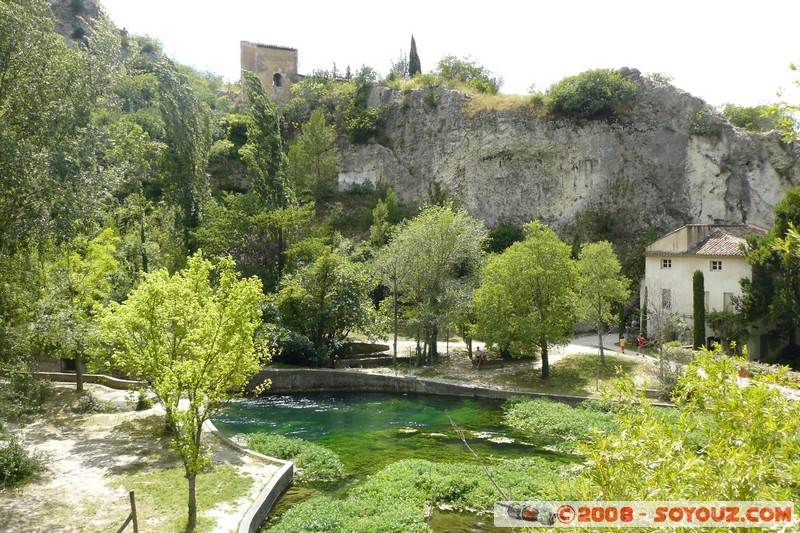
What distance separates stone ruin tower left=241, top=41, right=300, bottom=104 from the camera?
62597 mm

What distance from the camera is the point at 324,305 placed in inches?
1249

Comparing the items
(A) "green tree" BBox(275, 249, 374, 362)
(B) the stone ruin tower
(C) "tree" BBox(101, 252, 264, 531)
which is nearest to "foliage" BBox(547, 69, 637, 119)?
(A) "green tree" BBox(275, 249, 374, 362)

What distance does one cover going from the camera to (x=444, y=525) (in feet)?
43.3

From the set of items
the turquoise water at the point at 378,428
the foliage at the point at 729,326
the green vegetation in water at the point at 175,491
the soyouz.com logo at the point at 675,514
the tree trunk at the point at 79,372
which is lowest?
the turquoise water at the point at 378,428

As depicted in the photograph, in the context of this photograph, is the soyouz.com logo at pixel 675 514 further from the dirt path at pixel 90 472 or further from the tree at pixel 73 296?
the tree at pixel 73 296

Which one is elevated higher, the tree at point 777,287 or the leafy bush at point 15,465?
the tree at point 777,287

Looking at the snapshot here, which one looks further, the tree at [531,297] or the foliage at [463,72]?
the foliage at [463,72]

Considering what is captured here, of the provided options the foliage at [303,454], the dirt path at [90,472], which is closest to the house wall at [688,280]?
the foliage at [303,454]

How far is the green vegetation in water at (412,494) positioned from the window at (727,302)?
1865cm

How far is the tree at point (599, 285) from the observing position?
96.8ft

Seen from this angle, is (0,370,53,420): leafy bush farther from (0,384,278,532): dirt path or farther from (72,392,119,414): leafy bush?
(72,392,119,414): leafy bush

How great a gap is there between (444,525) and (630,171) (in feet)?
123

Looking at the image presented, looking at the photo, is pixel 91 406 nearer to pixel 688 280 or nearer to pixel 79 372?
pixel 79 372

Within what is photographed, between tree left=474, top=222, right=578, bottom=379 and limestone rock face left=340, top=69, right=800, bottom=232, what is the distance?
1835 cm
